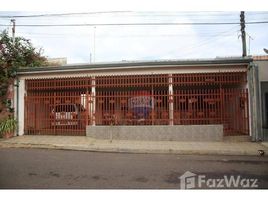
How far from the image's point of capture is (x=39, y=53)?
22.1 metres

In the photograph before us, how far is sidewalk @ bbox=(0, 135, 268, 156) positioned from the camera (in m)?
9.70

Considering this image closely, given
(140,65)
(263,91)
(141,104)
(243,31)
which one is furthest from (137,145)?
(243,31)

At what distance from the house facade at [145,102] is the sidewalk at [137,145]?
2.42ft

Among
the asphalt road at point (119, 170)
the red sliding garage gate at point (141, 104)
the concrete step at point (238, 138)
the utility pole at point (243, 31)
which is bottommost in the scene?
the asphalt road at point (119, 170)

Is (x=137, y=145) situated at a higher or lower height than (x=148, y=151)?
higher

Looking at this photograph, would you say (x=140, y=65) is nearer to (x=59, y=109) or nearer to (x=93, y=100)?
(x=93, y=100)

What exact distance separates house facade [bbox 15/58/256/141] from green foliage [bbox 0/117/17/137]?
0.39 m

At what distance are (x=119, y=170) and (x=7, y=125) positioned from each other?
7532mm

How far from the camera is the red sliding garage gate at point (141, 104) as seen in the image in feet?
39.1

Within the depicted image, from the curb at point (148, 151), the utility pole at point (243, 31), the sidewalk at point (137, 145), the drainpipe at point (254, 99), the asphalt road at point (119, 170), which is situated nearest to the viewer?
the asphalt road at point (119, 170)

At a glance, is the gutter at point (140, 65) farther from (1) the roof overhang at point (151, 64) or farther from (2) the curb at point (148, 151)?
(2) the curb at point (148, 151)

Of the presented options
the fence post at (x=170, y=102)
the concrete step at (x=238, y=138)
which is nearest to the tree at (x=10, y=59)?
the fence post at (x=170, y=102)

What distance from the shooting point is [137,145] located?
10.6 meters

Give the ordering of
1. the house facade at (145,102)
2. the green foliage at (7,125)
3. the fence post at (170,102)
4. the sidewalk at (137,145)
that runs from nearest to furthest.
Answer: the sidewalk at (137,145), the house facade at (145,102), the fence post at (170,102), the green foliage at (7,125)
